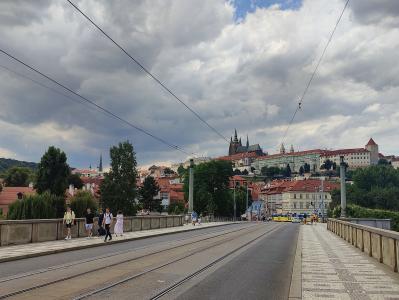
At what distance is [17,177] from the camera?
122m

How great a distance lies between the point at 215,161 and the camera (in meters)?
95.3

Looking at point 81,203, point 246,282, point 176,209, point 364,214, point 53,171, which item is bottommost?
point 246,282

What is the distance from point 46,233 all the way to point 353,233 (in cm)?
1451

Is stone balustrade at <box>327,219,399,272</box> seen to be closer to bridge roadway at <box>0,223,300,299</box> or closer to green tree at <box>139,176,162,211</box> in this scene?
bridge roadway at <box>0,223,300,299</box>

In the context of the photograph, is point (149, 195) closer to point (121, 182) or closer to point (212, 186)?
point (212, 186)

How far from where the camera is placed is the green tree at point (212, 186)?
90625mm

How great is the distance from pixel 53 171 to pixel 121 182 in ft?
43.7

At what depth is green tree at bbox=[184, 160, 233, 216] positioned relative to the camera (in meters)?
90.6

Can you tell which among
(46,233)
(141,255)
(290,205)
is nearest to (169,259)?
(141,255)

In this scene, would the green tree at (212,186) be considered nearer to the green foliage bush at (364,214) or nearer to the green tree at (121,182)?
the green tree at (121,182)

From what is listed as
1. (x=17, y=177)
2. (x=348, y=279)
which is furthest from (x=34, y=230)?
(x=17, y=177)

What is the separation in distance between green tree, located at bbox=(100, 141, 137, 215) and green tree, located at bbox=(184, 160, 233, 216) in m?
12.7

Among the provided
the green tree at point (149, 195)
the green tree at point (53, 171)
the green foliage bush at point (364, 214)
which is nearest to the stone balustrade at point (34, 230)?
the green foliage bush at point (364, 214)

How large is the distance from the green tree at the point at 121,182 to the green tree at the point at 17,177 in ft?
149
